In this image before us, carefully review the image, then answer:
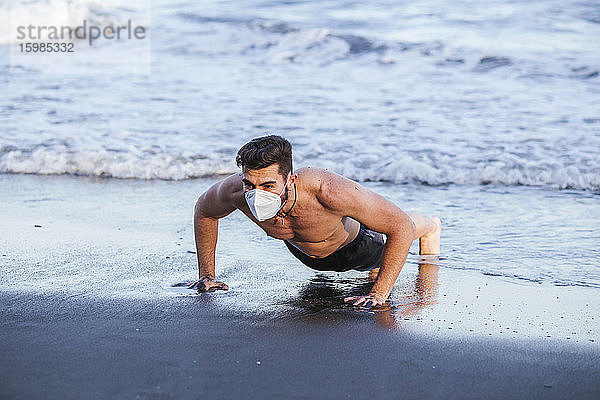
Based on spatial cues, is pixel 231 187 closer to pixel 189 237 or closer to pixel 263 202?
pixel 263 202

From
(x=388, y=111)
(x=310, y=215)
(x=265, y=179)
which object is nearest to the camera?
(x=265, y=179)

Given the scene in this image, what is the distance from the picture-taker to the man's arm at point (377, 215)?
430 centimetres

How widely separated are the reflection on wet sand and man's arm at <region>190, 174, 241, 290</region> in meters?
0.56

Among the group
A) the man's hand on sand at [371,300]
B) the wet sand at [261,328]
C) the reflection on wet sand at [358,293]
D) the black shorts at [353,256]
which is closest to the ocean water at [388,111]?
the reflection on wet sand at [358,293]

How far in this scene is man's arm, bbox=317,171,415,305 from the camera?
4.30m

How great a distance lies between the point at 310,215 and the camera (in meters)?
4.45

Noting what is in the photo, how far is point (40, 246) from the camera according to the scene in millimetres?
5480

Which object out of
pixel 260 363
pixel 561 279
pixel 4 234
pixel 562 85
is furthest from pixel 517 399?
pixel 562 85

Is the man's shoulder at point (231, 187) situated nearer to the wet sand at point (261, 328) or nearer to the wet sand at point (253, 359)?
the wet sand at point (261, 328)

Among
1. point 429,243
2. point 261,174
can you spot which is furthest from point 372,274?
point 261,174

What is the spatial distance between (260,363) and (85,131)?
6989mm

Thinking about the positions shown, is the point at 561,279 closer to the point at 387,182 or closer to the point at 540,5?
the point at 387,182

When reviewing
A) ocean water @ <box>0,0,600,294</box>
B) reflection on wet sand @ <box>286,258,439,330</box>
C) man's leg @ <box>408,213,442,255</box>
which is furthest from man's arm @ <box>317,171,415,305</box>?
man's leg @ <box>408,213,442,255</box>

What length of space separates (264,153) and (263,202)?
28cm
